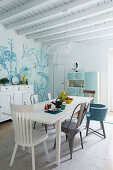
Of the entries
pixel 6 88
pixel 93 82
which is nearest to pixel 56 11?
pixel 6 88

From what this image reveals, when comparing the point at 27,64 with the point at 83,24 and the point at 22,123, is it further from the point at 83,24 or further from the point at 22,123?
the point at 22,123

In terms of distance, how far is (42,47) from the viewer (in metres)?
5.79

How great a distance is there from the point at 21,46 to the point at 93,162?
4201 mm

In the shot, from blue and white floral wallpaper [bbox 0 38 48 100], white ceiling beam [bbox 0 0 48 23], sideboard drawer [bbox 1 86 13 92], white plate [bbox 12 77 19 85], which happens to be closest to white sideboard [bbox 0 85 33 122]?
sideboard drawer [bbox 1 86 13 92]

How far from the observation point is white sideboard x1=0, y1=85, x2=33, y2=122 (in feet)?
11.6

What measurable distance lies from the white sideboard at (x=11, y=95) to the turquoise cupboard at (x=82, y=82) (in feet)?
5.52

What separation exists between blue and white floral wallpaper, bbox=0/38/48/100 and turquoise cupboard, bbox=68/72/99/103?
4.52 feet

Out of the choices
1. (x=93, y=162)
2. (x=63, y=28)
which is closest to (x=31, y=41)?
(x=63, y=28)

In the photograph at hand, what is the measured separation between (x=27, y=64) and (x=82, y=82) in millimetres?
2253

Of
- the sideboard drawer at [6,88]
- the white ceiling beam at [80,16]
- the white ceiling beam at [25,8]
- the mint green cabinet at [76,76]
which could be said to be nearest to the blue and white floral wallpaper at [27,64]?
the sideboard drawer at [6,88]

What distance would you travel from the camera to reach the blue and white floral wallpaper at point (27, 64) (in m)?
4.07

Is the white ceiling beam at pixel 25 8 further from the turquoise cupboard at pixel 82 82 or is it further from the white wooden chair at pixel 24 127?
the turquoise cupboard at pixel 82 82

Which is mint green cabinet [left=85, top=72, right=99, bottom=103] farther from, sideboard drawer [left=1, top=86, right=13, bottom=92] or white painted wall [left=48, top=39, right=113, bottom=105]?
sideboard drawer [left=1, top=86, right=13, bottom=92]

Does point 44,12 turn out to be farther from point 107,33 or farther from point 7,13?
point 107,33
